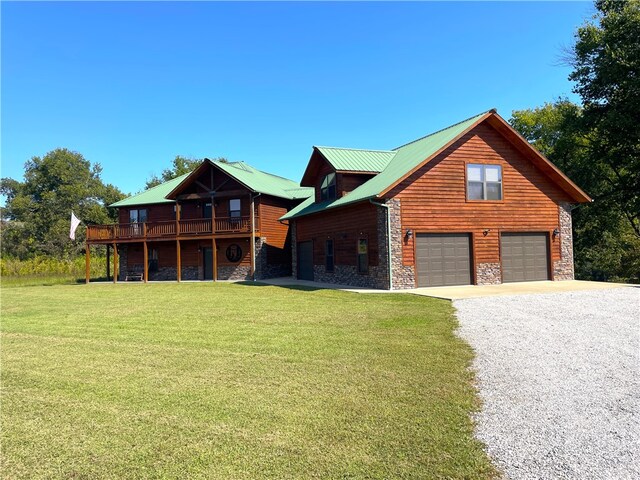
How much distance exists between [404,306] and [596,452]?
7783 millimetres

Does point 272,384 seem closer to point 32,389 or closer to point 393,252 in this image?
point 32,389

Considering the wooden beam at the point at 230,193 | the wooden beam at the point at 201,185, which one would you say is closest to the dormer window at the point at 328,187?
the wooden beam at the point at 230,193

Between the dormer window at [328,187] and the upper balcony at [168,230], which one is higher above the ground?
the dormer window at [328,187]

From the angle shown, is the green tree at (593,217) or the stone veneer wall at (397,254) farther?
the green tree at (593,217)

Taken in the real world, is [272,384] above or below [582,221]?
below

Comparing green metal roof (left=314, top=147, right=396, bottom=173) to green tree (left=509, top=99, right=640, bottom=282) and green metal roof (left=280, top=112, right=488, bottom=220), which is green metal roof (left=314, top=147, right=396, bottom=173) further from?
green tree (left=509, top=99, right=640, bottom=282)

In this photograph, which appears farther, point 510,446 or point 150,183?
point 150,183

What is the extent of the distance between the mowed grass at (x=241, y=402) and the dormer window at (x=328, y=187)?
12.2 meters

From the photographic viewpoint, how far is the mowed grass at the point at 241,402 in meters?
3.06

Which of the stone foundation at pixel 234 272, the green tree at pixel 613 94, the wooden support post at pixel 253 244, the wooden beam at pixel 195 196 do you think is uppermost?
the green tree at pixel 613 94

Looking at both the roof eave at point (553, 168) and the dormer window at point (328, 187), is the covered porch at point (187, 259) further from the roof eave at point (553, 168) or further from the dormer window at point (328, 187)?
the roof eave at point (553, 168)

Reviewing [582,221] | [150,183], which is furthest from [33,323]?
[150,183]

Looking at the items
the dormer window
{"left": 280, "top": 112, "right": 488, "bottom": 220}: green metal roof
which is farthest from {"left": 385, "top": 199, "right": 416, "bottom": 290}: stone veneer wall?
the dormer window

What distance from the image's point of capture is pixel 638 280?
25344 mm
